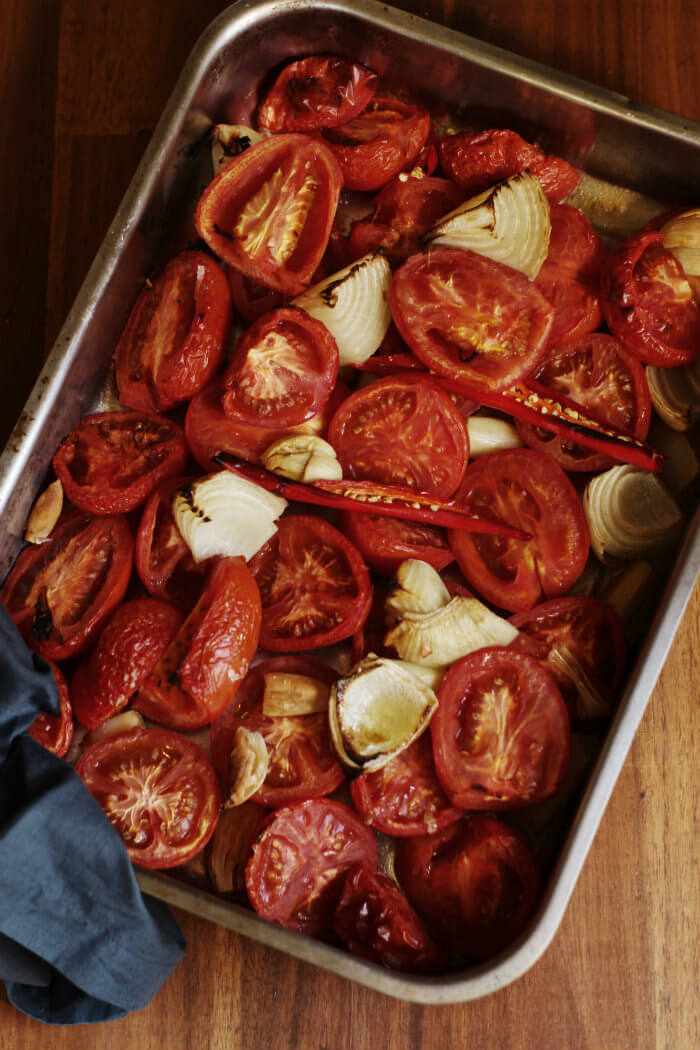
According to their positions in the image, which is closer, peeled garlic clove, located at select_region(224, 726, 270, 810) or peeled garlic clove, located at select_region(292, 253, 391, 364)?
peeled garlic clove, located at select_region(224, 726, 270, 810)

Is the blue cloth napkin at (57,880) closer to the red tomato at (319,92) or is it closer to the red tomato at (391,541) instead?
the red tomato at (391,541)

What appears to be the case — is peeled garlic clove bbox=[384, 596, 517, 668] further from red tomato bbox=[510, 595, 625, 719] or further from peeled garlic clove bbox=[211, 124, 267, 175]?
peeled garlic clove bbox=[211, 124, 267, 175]

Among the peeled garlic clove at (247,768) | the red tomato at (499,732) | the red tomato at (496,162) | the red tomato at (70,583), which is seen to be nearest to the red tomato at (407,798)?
the red tomato at (499,732)

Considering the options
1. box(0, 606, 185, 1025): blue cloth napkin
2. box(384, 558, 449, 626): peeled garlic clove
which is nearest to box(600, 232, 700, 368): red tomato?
box(384, 558, 449, 626): peeled garlic clove

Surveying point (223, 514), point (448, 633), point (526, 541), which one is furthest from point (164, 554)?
Answer: point (526, 541)

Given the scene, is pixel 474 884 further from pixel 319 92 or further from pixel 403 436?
pixel 319 92

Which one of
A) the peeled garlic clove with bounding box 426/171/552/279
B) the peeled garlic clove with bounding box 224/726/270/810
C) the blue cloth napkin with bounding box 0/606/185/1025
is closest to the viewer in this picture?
the blue cloth napkin with bounding box 0/606/185/1025
